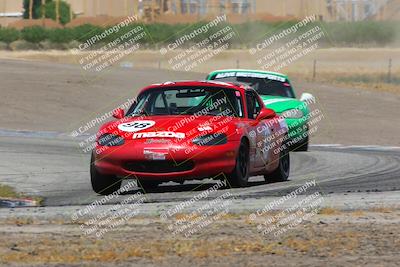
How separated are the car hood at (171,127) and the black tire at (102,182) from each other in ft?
1.46

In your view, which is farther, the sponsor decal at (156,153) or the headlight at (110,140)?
the headlight at (110,140)

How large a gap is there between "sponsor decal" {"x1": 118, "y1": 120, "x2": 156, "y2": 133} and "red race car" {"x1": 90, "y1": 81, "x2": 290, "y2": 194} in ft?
0.04

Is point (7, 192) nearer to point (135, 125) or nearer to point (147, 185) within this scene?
point (135, 125)

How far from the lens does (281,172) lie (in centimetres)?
1482

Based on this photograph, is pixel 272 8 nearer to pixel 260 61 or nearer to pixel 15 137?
pixel 260 61

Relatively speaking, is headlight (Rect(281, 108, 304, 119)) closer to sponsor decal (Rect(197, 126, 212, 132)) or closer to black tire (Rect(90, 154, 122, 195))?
sponsor decal (Rect(197, 126, 212, 132))

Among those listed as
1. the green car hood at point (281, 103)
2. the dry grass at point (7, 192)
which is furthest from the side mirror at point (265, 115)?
the green car hood at point (281, 103)

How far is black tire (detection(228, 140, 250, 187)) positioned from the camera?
12883 mm

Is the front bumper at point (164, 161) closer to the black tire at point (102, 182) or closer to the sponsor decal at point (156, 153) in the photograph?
the sponsor decal at point (156, 153)

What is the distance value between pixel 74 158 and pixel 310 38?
56.0m

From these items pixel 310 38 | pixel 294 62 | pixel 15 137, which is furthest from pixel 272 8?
pixel 15 137

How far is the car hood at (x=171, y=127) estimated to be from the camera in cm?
1256

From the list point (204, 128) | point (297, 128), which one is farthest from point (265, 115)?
point (297, 128)

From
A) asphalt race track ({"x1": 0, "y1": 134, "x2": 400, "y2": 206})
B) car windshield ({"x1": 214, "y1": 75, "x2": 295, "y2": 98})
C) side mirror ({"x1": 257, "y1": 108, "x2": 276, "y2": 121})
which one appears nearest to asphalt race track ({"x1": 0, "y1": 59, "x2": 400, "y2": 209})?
asphalt race track ({"x1": 0, "y1": 134, "x2": 400, "y2": 206})
